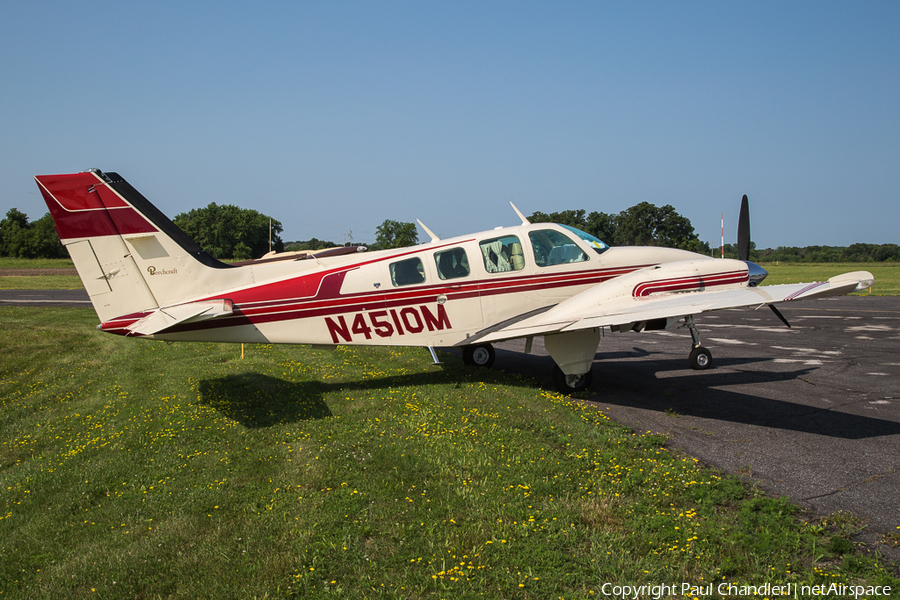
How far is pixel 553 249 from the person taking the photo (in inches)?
407

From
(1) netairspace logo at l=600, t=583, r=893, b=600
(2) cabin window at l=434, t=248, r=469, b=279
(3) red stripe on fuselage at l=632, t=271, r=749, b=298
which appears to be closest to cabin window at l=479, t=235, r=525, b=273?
(2) cabin window at l=434, t=248, r=469, b=279

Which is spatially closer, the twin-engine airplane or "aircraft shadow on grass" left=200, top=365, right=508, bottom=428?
"aircraft shadow on grass" left=200, top=365, right=508, bottom=428

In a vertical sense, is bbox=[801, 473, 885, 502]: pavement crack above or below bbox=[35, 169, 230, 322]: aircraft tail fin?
below

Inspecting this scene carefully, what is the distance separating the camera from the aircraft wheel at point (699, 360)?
10.8 m

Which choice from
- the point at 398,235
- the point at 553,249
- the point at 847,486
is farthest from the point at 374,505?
the point at 398,235

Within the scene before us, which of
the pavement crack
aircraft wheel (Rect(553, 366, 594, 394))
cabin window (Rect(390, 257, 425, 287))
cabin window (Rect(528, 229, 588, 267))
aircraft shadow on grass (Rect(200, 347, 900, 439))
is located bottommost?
the pavement crack

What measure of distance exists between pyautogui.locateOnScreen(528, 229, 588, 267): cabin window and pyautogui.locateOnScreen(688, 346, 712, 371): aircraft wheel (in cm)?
308

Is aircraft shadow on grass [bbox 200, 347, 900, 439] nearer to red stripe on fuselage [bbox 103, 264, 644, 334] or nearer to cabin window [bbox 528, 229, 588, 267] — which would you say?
red stripe on fuselage [bbox 103, 264, 644, 334]

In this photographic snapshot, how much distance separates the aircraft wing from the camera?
765 cm

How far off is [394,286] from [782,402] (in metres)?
7.03

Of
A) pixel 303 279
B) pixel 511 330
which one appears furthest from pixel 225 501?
pixel 511 330

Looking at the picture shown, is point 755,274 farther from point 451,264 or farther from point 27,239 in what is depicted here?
point 27,239

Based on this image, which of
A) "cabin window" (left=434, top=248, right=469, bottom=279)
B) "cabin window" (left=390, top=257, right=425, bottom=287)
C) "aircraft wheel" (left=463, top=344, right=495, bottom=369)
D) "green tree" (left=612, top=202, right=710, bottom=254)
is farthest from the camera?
"green tree" (left=612, top=202, right=710, bottom=254)

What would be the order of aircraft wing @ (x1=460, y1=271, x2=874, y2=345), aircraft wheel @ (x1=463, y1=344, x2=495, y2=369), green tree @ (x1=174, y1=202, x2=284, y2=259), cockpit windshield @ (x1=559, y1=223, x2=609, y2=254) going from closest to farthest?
aircraft wing @ (x1=460, y1=271, x2=874, y2=345)
cockpit windshield @ (x1=559, y1=223, x2=609, y2=254)
aircraft wheel @ (x1=463, y1=344, x2=495, y2=369)
green tree @ (x1=174, y1=202, x2=284, y2=259)
